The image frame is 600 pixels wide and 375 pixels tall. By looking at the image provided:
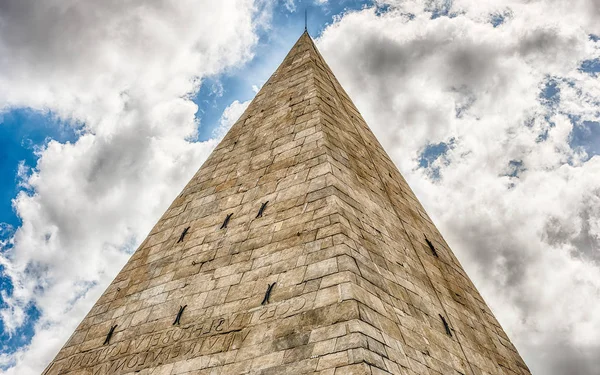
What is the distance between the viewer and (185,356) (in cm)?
996

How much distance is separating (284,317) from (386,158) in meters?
Result: 9.70

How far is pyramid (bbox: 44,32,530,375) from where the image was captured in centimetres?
884

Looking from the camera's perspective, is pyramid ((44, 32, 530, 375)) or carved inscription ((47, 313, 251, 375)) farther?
carved inscription ((47, 313, 251, 375))

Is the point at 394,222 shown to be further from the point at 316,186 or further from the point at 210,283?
the point at 210,283

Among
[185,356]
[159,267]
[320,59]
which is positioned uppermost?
[320,59]

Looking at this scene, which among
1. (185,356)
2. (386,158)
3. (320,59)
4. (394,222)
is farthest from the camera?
(320,59)

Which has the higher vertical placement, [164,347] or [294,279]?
[294,279]

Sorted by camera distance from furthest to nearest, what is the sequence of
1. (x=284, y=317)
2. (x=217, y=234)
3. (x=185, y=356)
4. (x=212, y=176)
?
(x=212, y=176), (x=217, y=234), (x=185, y=356), (x=284, y=317)

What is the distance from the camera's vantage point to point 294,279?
9719 millimetres

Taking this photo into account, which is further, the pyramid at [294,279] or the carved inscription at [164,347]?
the carved inscription at [164,347]

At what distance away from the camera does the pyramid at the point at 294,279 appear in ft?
29.0

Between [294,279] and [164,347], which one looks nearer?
[294,279]

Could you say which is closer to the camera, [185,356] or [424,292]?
[185,356]

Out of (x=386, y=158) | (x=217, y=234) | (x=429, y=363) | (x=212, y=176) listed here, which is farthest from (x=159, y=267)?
(x=386, y=158)
